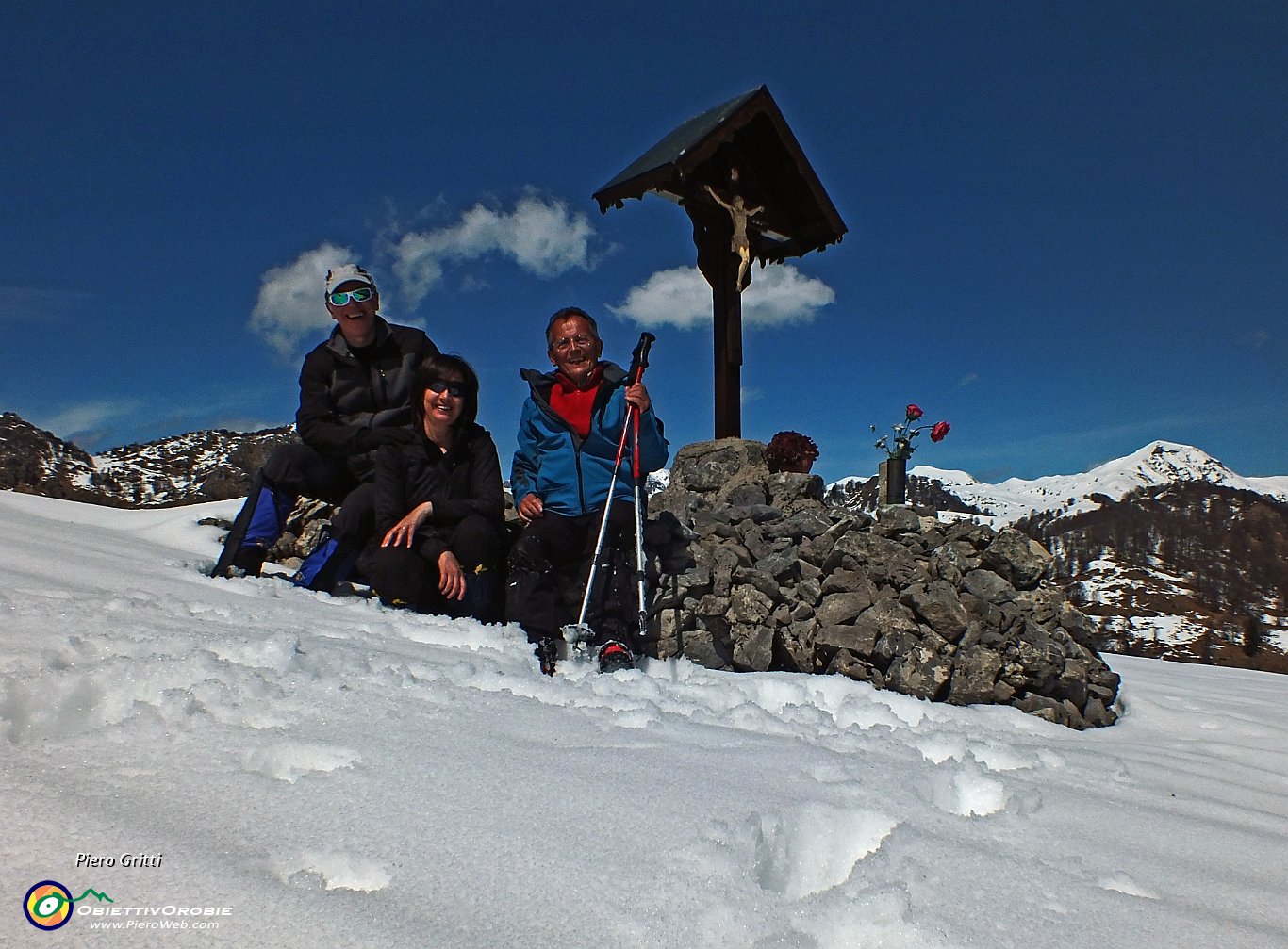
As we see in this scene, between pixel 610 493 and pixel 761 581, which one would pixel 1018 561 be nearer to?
pixel 761 581

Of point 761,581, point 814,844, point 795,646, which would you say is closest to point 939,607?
point 795,646

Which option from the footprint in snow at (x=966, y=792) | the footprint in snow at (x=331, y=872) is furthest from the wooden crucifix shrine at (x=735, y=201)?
the footprint in snow at (x=331, y=872)

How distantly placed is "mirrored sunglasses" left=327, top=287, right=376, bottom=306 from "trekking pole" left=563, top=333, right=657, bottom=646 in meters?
1.86

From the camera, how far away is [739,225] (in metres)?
7.21

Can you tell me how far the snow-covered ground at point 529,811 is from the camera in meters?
1.26

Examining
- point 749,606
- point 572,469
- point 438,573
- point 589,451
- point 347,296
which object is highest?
point 347,296

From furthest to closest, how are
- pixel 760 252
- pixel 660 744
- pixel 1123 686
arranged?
pixel 760 252 < pixel 1123 686 < pixel 660 744

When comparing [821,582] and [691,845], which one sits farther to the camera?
[821,582]

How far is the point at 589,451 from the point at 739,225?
4083 millimetres

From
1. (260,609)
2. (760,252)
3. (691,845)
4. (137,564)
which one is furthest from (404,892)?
(760,252)

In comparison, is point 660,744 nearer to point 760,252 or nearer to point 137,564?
point 137,564

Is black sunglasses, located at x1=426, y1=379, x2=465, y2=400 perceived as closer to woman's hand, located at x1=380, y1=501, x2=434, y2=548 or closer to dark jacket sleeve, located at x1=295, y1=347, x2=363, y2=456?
dark jacket sleeve, located at x1=295, y1=347, x2=363, y2=456

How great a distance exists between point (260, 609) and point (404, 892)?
237 cm

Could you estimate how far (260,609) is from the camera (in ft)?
10.5
